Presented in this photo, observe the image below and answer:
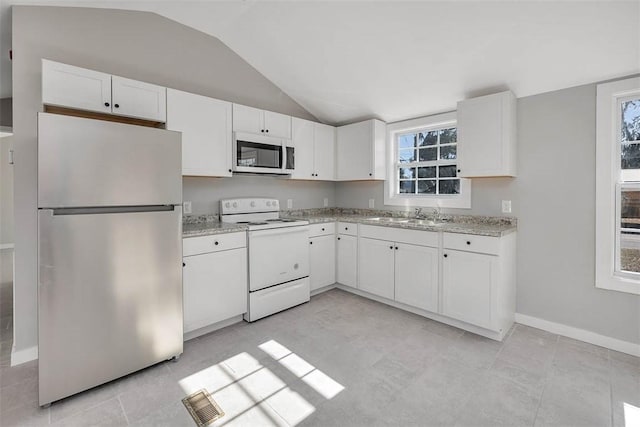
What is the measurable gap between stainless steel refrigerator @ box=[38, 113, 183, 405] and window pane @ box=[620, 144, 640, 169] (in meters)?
3.48

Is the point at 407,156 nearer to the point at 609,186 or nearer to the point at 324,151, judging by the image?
the point at 324,151

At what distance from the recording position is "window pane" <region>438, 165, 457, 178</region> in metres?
3.39

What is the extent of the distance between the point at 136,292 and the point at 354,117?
10.5 feet

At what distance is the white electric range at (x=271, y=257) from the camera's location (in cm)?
288

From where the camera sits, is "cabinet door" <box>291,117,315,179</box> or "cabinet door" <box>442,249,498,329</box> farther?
"cabinet door" <box>291,117,315,179</box>

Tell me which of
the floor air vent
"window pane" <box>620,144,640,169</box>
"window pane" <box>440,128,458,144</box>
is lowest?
the floor air vent

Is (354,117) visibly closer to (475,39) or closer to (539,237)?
(475,39)

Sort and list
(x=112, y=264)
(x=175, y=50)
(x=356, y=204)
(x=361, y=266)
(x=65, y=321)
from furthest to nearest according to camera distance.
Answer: (x=356, y=204) → (x=361, y=266) → (x=175, y=50) → (x=112, y=264) → (x=65, y=321)

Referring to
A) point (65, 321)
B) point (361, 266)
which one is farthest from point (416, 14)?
point (65, 321)

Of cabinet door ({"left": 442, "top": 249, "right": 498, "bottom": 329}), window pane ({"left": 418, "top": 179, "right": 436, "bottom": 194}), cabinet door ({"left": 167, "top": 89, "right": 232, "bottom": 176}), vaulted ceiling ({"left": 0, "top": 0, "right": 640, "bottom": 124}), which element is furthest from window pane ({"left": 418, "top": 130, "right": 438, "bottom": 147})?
cabinet door ({"left": 167, "top": 89, "right": 232, "bottom": 176})

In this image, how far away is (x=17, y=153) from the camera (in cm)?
219

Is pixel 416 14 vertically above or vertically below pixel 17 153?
above

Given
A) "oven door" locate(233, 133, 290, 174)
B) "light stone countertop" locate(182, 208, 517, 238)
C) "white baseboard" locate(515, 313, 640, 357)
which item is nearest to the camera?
"white baseboard" locate(515, 313, 640, 357)

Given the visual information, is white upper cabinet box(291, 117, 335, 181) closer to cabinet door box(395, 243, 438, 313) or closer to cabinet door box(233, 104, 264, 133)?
cabinet door box(233, 104, 264, 133)
